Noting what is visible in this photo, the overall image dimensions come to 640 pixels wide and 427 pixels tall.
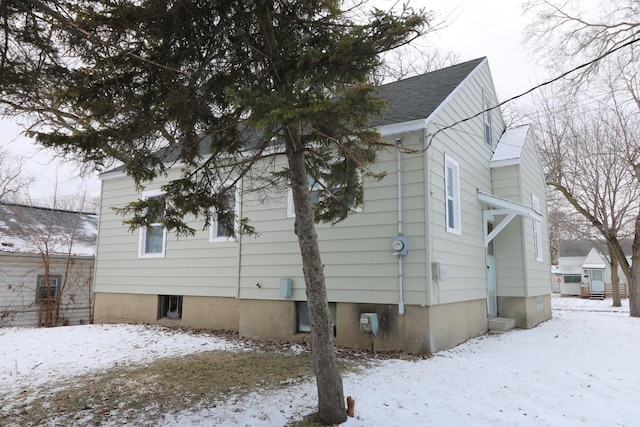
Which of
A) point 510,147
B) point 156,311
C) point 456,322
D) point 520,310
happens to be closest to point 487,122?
point 510,147

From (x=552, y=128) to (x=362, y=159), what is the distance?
595 inches

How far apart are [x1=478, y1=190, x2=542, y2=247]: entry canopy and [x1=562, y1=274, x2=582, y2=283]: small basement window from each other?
26207 millimetres

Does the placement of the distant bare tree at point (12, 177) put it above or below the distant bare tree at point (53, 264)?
above

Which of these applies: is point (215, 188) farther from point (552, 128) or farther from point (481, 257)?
point (552, 128)

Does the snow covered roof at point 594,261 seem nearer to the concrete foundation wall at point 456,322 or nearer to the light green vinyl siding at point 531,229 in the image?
the light green vinyl siding at point 531,229

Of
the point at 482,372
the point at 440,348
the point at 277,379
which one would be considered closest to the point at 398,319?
the point at 440,348

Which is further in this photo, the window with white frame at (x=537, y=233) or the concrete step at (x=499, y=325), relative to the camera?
the window with white frame at (x=537, y=233)

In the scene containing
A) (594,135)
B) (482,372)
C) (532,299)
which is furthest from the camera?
(594,135)

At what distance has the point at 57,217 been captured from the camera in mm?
15875

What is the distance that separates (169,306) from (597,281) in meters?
29.7


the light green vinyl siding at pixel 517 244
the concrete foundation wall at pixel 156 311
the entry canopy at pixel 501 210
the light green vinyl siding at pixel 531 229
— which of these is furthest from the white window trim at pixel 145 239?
the light green vinyl siding at pixel 531 229

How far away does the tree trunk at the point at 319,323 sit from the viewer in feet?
12.6

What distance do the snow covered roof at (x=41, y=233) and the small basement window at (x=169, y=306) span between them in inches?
191

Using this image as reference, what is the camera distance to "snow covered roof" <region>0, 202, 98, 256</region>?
13.0m
